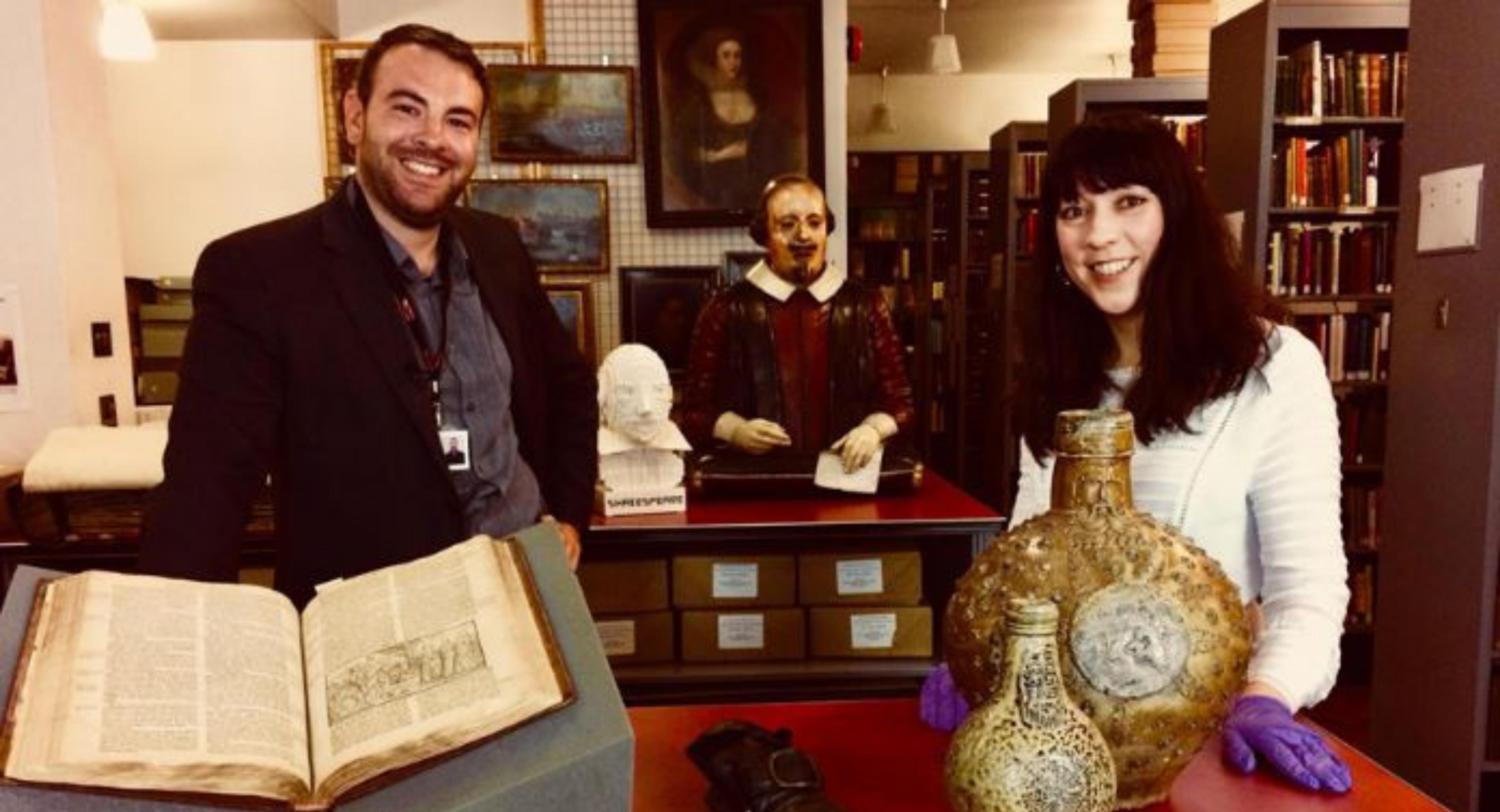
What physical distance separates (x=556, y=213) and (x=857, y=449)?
2.21m

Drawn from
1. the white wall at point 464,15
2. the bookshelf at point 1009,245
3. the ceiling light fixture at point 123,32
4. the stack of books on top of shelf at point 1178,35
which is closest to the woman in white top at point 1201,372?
the ceiling light fixture at point 123,32

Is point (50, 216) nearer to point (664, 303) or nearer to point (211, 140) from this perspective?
point (211, 140)

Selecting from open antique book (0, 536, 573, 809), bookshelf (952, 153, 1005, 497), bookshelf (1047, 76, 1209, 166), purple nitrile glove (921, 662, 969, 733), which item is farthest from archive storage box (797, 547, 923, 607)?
bookshelf (952, 153, 1005, 497)

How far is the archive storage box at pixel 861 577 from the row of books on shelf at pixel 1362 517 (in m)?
2.49

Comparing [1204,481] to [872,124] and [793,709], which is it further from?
[872,124]

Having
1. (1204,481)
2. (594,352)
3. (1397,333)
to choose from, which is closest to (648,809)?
(1204,481)

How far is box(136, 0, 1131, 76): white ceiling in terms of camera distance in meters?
4.20

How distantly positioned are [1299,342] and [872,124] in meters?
7.60

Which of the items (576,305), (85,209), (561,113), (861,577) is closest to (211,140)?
(561,113)

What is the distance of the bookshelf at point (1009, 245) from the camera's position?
18.9 ft

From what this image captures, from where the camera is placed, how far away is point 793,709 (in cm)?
129

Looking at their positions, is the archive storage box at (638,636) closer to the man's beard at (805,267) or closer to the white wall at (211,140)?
the man's beard at (805,267)

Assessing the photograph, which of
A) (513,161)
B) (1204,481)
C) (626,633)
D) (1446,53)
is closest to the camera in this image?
(1204,481)

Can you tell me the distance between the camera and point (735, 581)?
8.18ft
